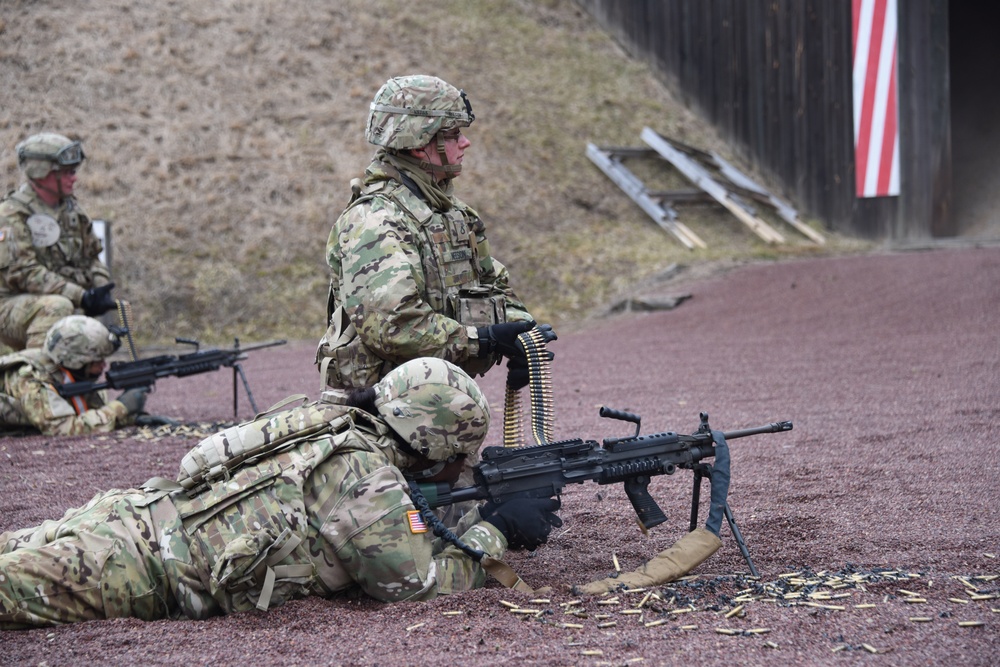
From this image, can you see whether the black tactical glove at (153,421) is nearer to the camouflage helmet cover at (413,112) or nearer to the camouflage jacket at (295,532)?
the camouflage helmet cover at (413,112)

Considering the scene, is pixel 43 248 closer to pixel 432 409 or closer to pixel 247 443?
pixel 247 443

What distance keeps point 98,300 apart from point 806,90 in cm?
1158

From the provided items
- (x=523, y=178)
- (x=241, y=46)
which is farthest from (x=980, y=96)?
(x=241, y=46)

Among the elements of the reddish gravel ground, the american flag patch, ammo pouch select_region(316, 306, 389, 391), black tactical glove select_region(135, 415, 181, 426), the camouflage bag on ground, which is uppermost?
ammo pouch select_region(316, 306, 389, 391)

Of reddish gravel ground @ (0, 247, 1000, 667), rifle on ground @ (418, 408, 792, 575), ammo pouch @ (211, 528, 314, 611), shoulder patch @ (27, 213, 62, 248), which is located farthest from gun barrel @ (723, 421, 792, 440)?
shoulder patch @ (27, 213, 62, 248)

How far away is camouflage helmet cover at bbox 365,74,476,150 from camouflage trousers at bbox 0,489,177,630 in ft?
6.23

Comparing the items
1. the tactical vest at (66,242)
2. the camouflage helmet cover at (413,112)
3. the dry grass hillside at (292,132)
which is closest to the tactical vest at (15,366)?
the tactical vest at (66,242)

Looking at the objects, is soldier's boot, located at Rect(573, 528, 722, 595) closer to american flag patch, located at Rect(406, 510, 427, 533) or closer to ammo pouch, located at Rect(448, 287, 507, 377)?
american flag patch, located at Rect(406, 510, 427, 533)

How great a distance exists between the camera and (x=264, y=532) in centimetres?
356

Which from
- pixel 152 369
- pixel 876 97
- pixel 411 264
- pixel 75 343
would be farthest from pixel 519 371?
pixel 876 97

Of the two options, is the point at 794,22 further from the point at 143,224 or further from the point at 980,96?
the point at 143,224

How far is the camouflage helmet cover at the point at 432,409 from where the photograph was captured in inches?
148

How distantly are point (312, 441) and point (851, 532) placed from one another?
2.34 m

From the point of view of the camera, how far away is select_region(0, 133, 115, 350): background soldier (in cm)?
908
